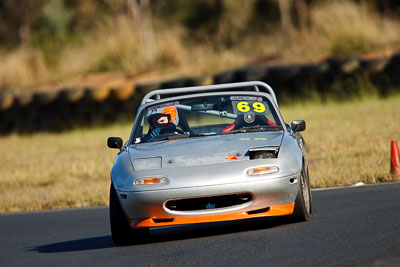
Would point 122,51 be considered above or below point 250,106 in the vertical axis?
above

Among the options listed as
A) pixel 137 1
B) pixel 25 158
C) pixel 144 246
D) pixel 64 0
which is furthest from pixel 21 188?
pixel 64 0

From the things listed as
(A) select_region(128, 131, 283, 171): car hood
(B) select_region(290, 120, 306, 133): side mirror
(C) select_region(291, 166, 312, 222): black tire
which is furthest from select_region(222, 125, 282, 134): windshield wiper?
(C) select_region(291, 166, 312, 222): black tire

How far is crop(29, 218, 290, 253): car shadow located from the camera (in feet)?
24.4

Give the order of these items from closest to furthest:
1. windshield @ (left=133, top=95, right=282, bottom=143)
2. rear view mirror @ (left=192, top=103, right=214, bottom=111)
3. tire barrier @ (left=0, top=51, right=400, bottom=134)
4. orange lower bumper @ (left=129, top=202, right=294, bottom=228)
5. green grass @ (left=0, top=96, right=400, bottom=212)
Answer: orange lower bumper @ (left=129, top=202, right=294, bottom=228)
windshield @ (left=133, top=95, right=282, bottom=143)
rear view mirror @ (left=192, top=103, right=214, bottom=111)
green grass @ (left=0, top=96, right=400, bottom=212)
tire barrier @ (left=0, top=51, right=400, bottom=134)

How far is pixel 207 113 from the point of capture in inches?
334

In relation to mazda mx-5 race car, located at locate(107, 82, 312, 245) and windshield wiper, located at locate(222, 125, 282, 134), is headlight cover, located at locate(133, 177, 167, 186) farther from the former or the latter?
windshield wiper, located at locate(222, 125, 282, 134)

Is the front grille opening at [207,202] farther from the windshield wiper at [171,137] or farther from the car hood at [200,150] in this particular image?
the windshield wiper at [171,137]

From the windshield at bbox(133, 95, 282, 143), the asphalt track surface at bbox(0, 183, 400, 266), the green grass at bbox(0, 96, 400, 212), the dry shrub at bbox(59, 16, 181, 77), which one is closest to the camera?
the asphalt track surface at bbox(0, 183, 400, 266)

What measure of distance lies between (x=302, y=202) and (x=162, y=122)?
1.86m

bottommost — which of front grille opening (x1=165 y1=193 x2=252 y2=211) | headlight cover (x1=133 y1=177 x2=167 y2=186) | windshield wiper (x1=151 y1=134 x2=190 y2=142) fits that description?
front grille opening (x1=165 y1=193 x2=252 y2=211)

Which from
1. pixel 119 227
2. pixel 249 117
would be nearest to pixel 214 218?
pixel 119 227

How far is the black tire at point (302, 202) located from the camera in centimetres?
706

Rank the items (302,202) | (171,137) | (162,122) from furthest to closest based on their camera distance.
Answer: (162,122) < (171,137) < (302,202)

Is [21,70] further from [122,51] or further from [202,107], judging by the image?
[202,107]
